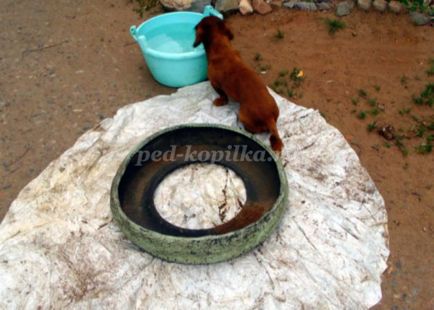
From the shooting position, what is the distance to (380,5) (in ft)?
12.5

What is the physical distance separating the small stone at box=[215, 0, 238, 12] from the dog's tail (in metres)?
1.82

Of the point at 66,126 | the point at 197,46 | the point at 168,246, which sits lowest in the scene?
the point at 66,126

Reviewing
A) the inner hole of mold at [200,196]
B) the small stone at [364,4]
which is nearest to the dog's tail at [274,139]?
the inner hole of mold at [200,196]

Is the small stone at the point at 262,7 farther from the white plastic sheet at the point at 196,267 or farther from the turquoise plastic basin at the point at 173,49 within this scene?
the white plastic sheet at the point at 196,267

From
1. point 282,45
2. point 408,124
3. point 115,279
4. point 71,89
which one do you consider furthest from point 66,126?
point 408,124

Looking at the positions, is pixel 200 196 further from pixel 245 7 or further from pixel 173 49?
pixel 245 7

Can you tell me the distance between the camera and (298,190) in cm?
238

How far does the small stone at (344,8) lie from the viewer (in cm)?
384

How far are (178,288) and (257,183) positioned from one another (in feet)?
2.41

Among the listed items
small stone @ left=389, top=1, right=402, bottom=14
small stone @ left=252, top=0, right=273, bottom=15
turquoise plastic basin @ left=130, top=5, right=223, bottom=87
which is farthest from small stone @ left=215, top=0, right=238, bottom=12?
small stone @ left=389, top=1, right=402, bottom=14

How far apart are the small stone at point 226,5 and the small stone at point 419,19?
5.06 feet

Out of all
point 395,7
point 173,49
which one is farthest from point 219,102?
point 395,7

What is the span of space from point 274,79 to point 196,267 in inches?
67.0

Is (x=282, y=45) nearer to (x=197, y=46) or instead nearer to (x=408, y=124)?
(x=197, y=46)
